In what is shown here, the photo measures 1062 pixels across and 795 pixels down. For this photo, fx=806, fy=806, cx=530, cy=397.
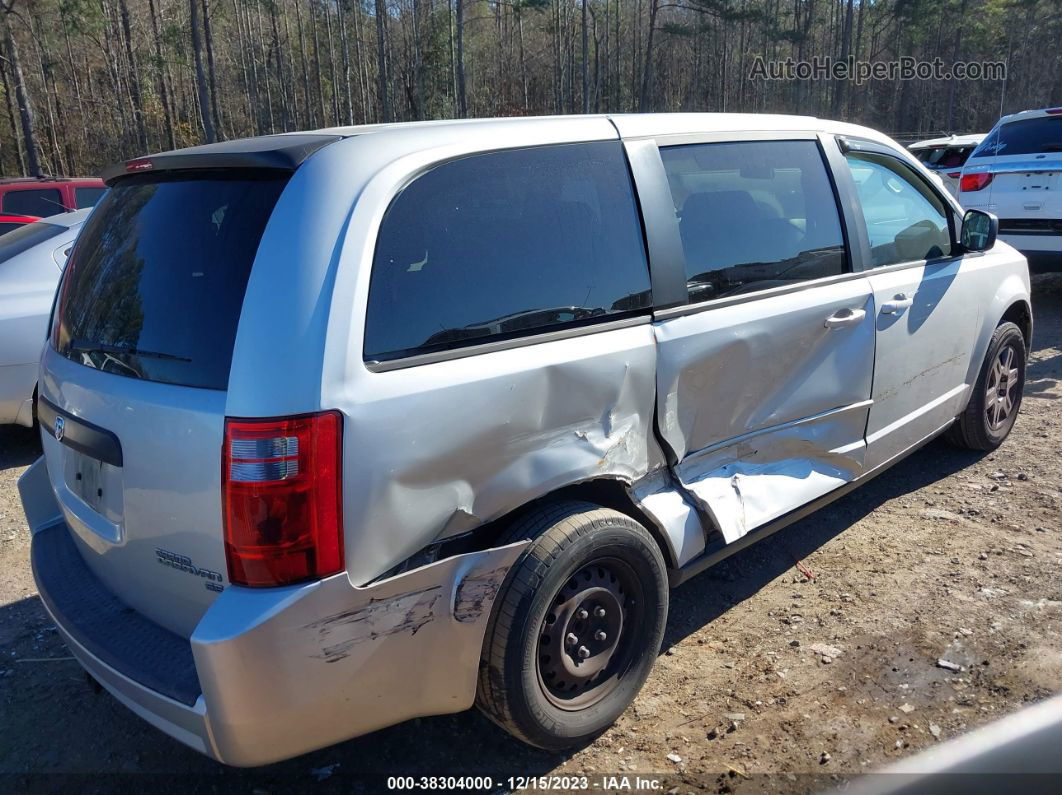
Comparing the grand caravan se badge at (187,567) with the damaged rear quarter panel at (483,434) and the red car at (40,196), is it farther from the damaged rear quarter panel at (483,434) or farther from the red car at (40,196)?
the red car at (40,196)

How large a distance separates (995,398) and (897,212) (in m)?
1.56

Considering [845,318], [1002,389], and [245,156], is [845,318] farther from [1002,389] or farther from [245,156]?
[245,156]

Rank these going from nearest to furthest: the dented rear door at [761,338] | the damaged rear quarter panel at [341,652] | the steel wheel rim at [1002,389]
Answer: the damaged rear quarter panel at [341,652]
the dented rear door at [761,338]
the steel wheel rim at [1002,389]

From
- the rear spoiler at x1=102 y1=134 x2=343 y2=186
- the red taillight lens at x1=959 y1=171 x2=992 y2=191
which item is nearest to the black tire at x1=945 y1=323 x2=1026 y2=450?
the rear spoiler at x1=102 y1=134 x2=343 y2=186

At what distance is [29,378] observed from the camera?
521 centimetres

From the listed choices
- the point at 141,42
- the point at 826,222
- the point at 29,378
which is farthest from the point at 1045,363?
the point at 141,42

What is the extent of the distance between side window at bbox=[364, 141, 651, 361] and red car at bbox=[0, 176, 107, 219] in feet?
26.1

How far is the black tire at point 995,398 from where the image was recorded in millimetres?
4727

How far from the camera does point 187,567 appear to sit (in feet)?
7.00

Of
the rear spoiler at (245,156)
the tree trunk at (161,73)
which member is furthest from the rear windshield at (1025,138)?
the tree trunk at (161,73)

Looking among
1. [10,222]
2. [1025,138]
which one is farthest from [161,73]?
[1025,138]

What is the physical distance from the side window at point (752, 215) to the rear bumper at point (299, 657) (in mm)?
1430

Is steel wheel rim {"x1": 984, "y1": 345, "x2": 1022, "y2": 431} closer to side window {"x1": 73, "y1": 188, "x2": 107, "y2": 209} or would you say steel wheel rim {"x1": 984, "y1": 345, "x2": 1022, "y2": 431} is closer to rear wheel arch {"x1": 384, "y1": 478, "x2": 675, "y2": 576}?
rear wheel arch {"x1": 384, "y1": 478, "x2": 675, "y2": 576}

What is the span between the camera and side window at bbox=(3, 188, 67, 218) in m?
8.88
